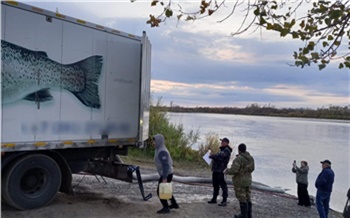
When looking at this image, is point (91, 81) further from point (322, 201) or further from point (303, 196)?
point (303, 196)

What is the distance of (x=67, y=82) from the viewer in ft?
23.8

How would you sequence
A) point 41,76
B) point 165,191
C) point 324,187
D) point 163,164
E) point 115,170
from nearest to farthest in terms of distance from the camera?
point 41,76 → point 165,191 → point 163,164 → point 115,170 → point 324,187

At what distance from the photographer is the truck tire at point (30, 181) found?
6.75 metres

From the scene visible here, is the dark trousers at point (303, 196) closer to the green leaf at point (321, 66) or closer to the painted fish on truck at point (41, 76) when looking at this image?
the painted fish on truck at point (41, 76)

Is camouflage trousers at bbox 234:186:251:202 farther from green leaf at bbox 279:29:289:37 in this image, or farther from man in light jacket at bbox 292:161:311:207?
green leaf at bbox 279:29:289:37

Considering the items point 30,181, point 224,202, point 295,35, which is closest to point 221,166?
point 224,202

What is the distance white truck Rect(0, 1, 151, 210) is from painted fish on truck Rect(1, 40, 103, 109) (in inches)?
0.6

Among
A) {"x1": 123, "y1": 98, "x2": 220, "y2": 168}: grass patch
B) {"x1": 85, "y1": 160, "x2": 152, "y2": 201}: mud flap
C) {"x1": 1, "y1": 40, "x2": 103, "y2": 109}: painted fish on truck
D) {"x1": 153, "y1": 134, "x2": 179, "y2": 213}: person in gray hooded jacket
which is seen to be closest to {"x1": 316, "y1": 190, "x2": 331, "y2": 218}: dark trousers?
{"x1": 153, "y1": 134, "x2": 179, "y2": 213}: person in gray hooded jacket

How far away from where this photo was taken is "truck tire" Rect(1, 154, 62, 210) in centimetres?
675

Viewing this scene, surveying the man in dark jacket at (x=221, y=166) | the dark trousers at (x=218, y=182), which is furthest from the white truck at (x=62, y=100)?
the dark trousers at (x=218, y=182)

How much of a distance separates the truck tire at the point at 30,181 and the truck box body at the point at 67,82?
14.7 inches

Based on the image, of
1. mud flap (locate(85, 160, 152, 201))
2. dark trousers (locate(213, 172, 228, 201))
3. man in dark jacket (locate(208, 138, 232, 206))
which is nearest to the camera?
mud flap (locate(85, 160, 152, 201))

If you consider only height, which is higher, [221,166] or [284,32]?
[284,32]

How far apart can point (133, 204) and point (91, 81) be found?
2.67m
